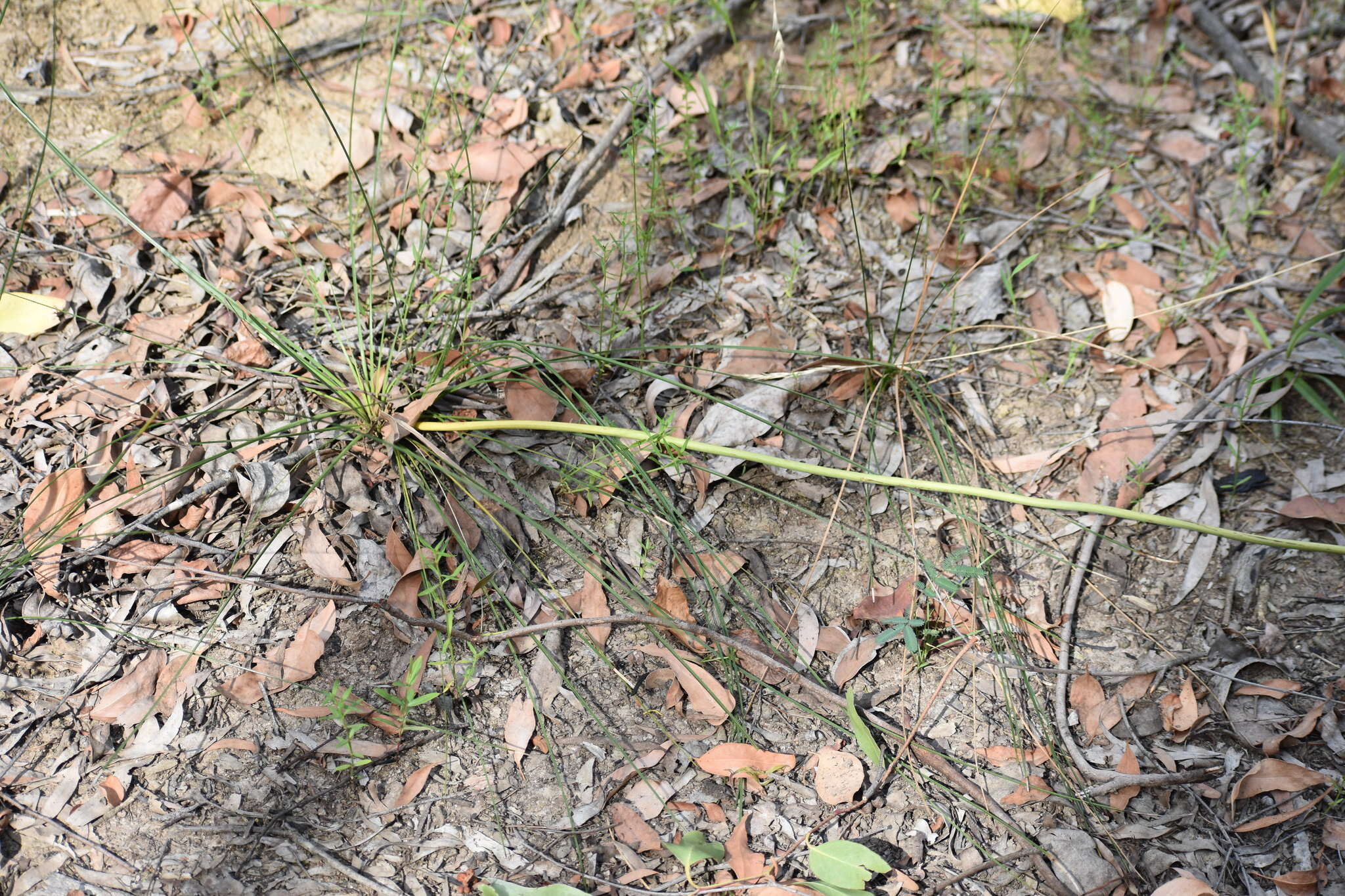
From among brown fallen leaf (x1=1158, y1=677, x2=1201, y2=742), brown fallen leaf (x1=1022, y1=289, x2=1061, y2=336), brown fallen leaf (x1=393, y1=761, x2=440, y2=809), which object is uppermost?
brown fallen leaf (x1=393, y1=761, x2=440, y2=809)

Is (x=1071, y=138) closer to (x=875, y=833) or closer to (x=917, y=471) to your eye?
(x=917, y=471)

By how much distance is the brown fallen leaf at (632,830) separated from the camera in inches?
66.9

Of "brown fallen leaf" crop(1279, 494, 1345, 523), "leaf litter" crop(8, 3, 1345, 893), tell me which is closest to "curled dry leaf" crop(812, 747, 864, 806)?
"leaf litter" crop(8, 3, 1345, 893)

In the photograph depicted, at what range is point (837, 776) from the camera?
178cm

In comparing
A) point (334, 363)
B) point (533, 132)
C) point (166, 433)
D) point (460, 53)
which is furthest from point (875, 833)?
point (460, 53)

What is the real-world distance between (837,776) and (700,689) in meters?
0.33

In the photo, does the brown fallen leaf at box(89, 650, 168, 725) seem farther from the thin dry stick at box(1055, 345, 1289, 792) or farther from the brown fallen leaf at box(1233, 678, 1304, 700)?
the brown fallen leaf at box(1233, 678, 1304, 700)

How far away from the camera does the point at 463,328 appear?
221 centimetres

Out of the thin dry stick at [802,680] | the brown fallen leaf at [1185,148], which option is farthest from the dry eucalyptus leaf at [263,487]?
the brown fallen leaf at [1185,148]

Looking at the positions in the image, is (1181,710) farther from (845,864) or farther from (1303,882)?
(845,864)

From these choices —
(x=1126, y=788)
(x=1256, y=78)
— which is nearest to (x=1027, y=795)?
(x=1126, y=788)

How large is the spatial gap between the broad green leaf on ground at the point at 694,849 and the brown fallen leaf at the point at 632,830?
0.04m

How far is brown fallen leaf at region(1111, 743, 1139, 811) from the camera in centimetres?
177

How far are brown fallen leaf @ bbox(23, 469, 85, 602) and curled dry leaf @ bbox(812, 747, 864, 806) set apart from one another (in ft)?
5.47
